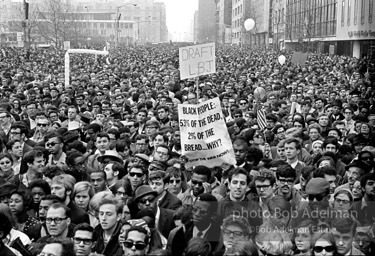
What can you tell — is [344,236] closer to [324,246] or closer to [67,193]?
[324,246]

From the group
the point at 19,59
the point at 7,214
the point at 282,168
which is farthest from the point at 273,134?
the point at 19,59

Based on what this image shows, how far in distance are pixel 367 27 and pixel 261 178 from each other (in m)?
39.0

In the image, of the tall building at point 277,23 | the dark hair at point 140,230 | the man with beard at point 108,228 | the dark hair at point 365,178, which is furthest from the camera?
the tall building at point 277,23

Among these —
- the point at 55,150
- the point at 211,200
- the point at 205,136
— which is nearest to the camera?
the point at 211,200

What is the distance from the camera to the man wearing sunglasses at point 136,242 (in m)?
5.69

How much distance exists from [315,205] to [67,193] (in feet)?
8.23

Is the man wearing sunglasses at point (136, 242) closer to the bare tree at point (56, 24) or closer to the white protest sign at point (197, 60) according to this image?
the white protest sign at point (197, 60)

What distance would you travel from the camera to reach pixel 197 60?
11875mm

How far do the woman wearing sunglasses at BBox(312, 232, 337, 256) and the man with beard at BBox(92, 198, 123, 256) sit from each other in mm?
1780

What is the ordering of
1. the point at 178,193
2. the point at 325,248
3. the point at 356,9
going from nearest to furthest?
the point at 325,248 → the point at 178,193 → the point at 356,9

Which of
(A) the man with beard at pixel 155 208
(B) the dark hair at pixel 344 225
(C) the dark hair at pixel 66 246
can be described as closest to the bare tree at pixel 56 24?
(A) the man with beard at pixel 155 208

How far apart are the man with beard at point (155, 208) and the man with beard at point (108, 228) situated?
39 centimetres

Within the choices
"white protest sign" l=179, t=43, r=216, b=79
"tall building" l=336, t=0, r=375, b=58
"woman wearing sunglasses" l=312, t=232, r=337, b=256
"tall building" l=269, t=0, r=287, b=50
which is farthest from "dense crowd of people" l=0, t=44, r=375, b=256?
"tall building" l=269, t=0, r=287, b=50

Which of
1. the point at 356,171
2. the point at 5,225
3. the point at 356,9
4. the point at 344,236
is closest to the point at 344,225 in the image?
the point at 344,236
